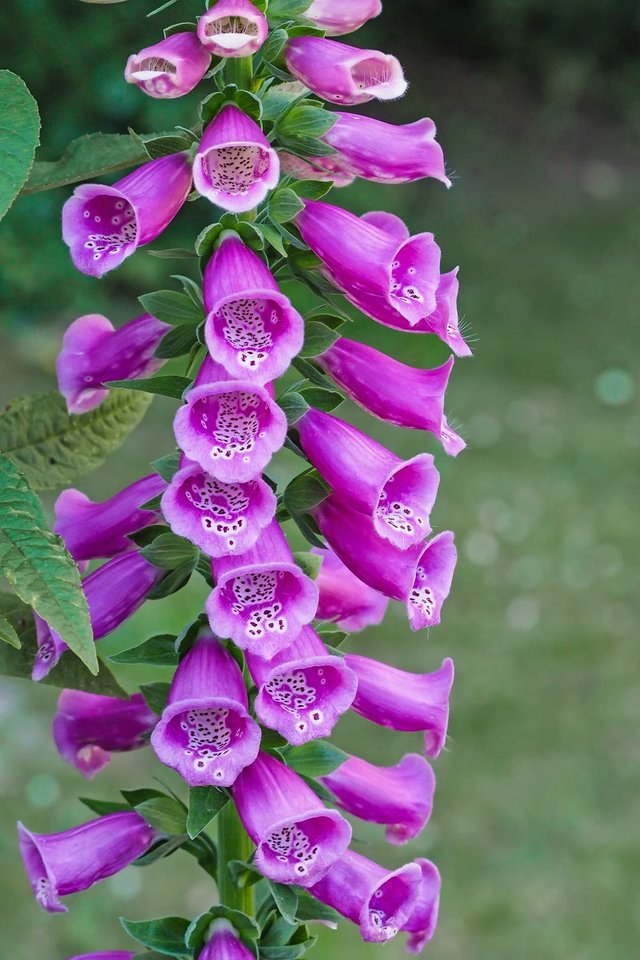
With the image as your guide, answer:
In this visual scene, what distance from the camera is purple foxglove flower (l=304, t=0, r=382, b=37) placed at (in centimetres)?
83

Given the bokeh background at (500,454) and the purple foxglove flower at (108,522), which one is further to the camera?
the bokeh background at (500,454)

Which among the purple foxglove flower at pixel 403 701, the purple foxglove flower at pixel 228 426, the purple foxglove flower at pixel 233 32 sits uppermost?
the purple foxglove flower at pixel 233 32

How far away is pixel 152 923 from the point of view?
0.84 meters

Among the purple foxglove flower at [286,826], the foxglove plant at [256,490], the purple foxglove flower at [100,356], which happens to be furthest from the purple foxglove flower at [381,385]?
the purple foxglove flower at [286,826]

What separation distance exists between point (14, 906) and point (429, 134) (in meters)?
2.04

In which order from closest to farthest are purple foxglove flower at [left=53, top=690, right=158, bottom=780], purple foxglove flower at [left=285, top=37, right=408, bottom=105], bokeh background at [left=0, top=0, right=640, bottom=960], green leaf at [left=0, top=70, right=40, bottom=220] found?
green leaf at [left=0, top=70, right=40, bottom=220], purple foxglove flower at [left=285, top=37, right=408, bottom=105], purple foxglove flower at [left=53, top=690, right=158, bottom=780], bokeh background at [left=0, top=0, right=640, bottom=960]

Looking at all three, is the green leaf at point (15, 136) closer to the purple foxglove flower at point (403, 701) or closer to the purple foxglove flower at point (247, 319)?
the purple foxglove flower at point (247, 319)

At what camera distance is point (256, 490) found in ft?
2.48

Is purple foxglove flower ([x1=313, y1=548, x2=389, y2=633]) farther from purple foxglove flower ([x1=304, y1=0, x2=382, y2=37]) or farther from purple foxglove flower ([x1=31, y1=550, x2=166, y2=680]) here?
purple foxglove flower ([x1=304, y1=0, x2=382, y2=37])

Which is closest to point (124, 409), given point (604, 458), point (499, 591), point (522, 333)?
point (499, 591)

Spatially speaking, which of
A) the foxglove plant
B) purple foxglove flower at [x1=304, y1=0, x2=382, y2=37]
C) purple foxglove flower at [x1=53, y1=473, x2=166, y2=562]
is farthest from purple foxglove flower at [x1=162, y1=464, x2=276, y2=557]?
purple foxglove flower at [x1=304, y1=0, x2=382, y2=37]

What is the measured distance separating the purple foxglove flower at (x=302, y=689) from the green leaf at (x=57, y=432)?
0.71 feet

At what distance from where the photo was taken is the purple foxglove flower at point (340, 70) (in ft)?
2.55

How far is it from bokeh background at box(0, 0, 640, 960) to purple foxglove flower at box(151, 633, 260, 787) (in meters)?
0.35
